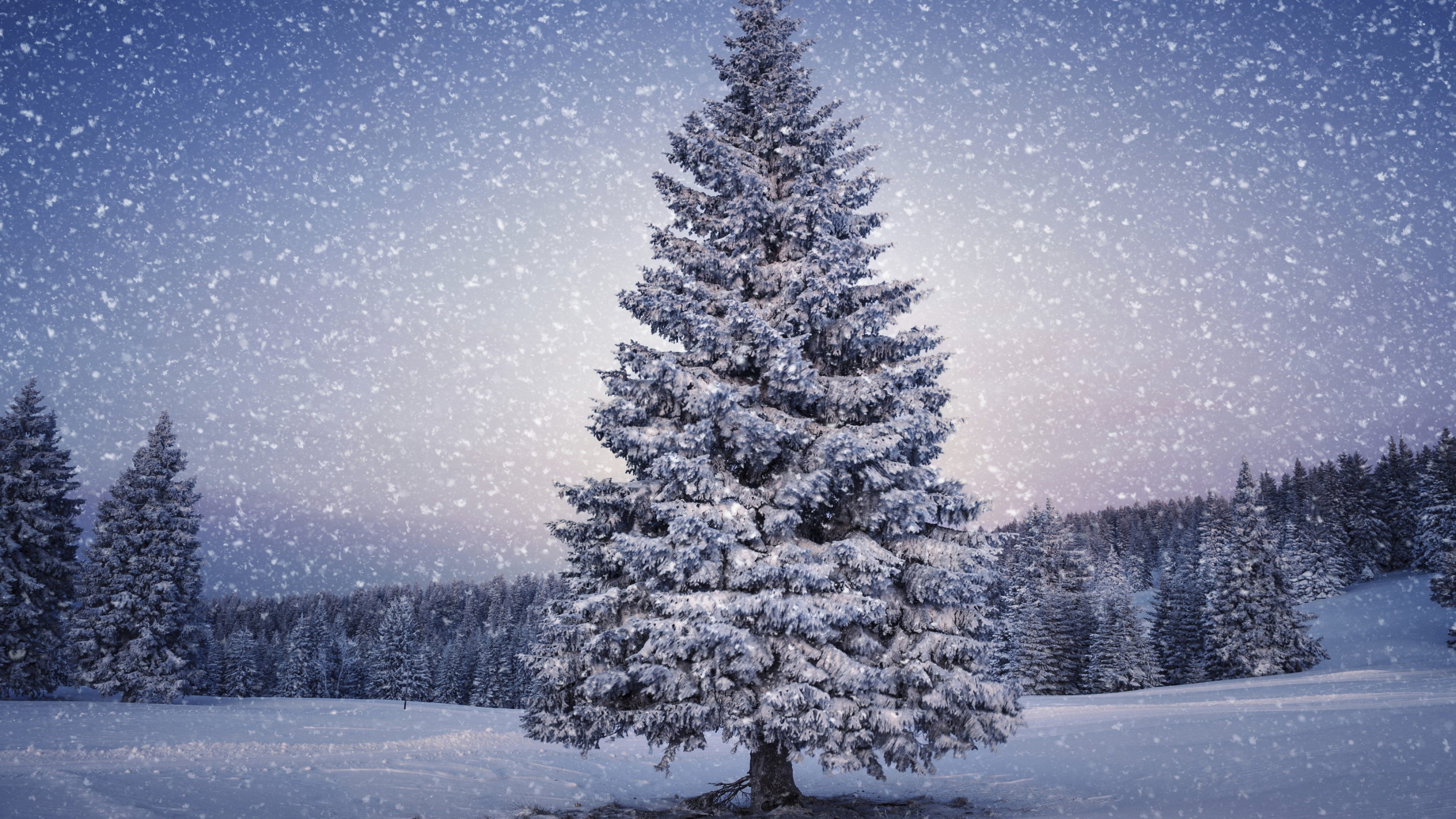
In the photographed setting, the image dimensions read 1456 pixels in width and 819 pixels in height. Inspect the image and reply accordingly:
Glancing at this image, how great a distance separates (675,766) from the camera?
21328 millimetres

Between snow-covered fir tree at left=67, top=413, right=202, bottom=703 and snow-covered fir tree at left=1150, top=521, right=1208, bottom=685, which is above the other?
snow-covered fir tree at left=67, top=413, right=202, bottom=703

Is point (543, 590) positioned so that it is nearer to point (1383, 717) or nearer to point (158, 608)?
point (158, 608)

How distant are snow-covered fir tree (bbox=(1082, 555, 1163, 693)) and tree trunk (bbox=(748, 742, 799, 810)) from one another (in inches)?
2145

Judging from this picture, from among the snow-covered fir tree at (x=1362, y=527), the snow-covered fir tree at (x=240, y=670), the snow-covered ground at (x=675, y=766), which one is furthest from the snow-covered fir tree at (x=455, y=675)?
the snow-covered fir tree at (x=1362, y=527)

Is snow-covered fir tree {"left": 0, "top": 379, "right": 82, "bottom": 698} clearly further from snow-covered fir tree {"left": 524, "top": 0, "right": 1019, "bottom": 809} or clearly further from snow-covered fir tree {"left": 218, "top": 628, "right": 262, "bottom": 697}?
snow-covered fir tree {"left": 218, "top": 628, "right": 262, "bottom": 697}

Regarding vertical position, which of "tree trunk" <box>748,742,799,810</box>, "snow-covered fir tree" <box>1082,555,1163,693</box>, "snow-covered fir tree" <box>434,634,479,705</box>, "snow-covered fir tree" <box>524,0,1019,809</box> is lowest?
"snow-covered fir tree" <box>434,634,479,705</box>

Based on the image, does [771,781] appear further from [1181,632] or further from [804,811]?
[1181,632]

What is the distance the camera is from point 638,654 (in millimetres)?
9672

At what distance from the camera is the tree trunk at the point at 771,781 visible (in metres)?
10.7

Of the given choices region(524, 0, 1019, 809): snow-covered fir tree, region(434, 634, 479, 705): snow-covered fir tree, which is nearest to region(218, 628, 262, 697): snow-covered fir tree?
region(434, 634, 479, 705): snow-covered fir tree

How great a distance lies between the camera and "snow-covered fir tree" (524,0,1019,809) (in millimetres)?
9484

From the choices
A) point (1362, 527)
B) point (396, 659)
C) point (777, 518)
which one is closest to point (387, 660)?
point (396, 659)

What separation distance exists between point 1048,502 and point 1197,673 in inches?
680

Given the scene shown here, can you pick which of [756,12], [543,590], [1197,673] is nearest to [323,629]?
[543,590]
